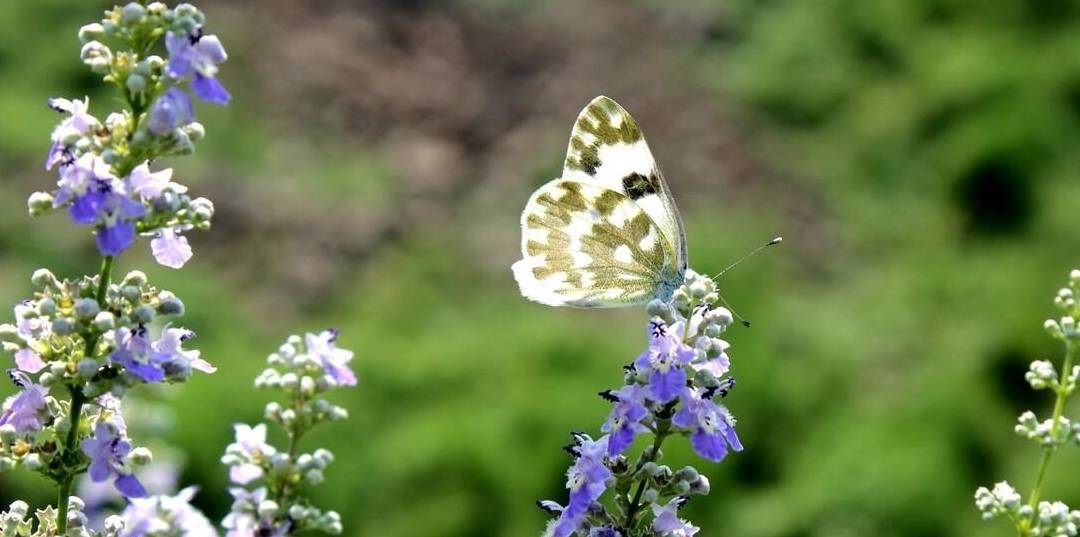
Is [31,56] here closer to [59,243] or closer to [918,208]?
[59,243]

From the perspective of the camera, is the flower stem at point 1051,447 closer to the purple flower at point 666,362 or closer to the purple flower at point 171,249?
the purple flower at point 666,362

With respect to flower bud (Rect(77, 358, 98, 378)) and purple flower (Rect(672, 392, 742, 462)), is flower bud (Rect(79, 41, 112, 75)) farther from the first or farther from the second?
purple flower (Rect(672, 392, 742, 462))

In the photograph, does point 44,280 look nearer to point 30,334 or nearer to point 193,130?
point 30,334

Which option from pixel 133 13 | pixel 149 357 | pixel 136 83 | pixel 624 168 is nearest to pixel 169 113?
pixel 136 83

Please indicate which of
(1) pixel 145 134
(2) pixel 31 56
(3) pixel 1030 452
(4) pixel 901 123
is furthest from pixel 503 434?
(2) pixel 31 56

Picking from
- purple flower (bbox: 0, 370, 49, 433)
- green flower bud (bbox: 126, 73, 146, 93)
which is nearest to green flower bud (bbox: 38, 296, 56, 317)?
purple flower (bbox: 0, 370, 49, 433)

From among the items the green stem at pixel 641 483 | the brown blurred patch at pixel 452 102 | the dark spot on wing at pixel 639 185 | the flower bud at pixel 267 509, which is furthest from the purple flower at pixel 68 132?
the brown blurred patch at pixel 452 102
